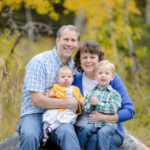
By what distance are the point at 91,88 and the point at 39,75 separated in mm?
567

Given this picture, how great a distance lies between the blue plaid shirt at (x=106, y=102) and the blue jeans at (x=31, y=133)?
0.47m

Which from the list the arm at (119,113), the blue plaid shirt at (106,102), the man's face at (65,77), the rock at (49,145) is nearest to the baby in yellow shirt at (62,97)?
the man's face at (65,77)

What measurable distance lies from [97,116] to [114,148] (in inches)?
15.2

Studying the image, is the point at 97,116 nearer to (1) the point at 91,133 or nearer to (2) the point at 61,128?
(1) the point at 91,133

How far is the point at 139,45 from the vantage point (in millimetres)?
9789

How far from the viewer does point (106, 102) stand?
267 centimetres

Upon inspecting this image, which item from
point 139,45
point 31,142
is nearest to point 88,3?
point 139,45

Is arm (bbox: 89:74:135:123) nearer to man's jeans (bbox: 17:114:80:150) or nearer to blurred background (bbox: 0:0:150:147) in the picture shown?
man's jeans (bbox: 17:114:80:150)

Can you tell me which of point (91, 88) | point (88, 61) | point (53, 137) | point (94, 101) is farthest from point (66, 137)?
point (88, 61)

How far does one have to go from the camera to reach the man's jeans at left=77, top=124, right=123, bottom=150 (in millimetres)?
2586

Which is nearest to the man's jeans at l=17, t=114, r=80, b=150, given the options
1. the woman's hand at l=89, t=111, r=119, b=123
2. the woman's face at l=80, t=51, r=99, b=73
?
the woman's hand at l=89, t=111, r=119, b=123

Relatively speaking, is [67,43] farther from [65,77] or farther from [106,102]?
[106,102]

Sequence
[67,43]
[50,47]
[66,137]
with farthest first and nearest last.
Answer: [50,47] → [67,43] → [66,137]

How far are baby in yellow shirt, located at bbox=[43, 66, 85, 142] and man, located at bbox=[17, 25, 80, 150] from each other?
0.05 meters
